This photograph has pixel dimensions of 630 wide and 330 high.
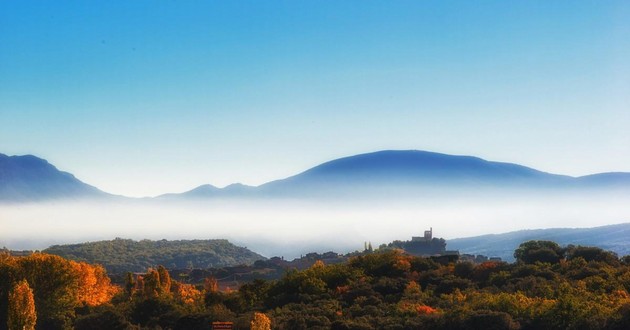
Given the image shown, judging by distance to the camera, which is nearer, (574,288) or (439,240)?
(574,288)

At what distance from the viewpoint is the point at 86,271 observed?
57969mm

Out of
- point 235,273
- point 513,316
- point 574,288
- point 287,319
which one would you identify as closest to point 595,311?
point 513,316

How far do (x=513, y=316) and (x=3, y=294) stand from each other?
3057cm

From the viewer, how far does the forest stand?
37219 millimetres

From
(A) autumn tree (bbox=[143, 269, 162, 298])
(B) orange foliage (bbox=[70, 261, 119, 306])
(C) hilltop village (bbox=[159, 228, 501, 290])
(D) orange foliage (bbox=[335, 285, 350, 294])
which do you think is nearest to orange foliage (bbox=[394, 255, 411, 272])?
(D) orange foliage (bbox=[335, 285, 350, 294])

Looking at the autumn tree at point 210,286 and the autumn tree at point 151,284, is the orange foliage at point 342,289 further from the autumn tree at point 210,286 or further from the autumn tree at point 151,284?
the autumn tree at point 151,284

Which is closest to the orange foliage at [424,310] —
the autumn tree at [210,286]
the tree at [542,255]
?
the autumn tree at [210,286]

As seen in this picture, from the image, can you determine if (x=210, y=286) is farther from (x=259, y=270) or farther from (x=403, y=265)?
(x=259, y=270)

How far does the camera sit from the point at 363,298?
162 feet

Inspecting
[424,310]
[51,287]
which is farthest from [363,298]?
[51,287]

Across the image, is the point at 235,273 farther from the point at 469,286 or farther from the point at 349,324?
the point at 349,324

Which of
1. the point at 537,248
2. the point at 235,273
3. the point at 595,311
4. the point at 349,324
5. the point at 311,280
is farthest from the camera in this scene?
the point at 235,273

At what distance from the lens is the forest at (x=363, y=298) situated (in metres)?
37.2

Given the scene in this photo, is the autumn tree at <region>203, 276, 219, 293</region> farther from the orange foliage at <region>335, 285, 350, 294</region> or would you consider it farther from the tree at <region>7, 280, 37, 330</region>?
the tree at <region>7, 280, 37, 330</region>
